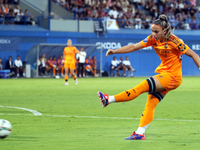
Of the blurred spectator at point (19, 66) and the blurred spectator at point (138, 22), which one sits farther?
the blurred spectator at point (138, 22)

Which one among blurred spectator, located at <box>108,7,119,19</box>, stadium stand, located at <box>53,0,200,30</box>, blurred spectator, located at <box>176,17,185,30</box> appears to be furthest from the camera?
blurred spectator, located at <box>176,17,185,30</box>

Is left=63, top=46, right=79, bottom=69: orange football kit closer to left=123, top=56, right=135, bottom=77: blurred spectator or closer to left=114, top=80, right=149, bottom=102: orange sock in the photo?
left=123, top=56, right=135, bottom=77: blurred spectator

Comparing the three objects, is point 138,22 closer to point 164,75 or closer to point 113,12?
point 113,12

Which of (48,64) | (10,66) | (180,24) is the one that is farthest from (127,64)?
(10,66)

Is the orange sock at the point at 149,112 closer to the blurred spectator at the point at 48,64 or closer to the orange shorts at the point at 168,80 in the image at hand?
the orange shorts at the point at 168,80

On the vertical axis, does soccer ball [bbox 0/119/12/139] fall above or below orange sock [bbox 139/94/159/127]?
below

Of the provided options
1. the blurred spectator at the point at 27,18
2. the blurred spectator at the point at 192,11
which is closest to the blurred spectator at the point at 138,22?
the blurred spectator at the point at 192,11

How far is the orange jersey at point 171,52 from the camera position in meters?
6.43

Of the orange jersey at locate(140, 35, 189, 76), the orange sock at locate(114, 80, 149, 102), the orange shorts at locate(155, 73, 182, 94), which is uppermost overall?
the orange jersey at locate(140, 35, 189, 76)

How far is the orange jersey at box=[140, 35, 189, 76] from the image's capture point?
21.1 ft

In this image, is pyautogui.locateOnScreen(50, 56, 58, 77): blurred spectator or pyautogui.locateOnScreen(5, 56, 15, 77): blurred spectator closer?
pyautogui.locateOnScreen(5, 56, 15, 77): blurred spectator

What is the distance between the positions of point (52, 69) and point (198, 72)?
15.4 m

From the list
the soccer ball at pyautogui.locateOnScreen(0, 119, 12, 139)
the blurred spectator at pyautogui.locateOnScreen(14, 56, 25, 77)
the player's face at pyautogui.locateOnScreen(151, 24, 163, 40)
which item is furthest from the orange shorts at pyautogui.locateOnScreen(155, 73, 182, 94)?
the blurred spectator at pyautogui.locateOnScreen(14, 56, 25, 77)

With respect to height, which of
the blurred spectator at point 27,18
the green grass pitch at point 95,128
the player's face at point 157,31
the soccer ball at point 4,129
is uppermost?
the blurred spectator at point 27,18
